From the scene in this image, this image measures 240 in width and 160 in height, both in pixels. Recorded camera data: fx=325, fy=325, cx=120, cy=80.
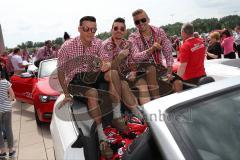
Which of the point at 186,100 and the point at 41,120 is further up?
the point at 186,100

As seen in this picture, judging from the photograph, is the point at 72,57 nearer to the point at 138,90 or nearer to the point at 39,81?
the point at 138,90

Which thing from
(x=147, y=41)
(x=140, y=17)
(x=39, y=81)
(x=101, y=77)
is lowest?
(x=39, y=81)

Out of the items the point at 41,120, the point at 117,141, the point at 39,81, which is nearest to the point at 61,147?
the point at 117,141

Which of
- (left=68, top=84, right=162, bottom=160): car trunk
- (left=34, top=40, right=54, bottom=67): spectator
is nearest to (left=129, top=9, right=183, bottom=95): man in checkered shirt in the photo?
(left=68, top=84, right=162, bottom=160): car trunk

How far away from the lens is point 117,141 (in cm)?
284

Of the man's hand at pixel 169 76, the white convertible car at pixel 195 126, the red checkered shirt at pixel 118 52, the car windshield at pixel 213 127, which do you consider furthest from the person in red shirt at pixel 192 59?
the car windshield at pixel 213 127

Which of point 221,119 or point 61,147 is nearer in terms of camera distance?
point 221,119

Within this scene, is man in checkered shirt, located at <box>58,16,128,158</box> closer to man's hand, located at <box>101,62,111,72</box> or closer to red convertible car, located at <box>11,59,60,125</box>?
man's hand, located at <box>101,62,111,72</box>

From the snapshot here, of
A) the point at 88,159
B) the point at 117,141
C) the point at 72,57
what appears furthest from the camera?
the point at 72,57

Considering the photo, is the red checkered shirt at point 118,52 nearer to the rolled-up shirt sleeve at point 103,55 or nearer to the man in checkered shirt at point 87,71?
the rolled-up shirt sleeve at point 103,55

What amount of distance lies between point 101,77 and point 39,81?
379 cm

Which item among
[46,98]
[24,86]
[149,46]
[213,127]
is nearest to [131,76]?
[149,46]

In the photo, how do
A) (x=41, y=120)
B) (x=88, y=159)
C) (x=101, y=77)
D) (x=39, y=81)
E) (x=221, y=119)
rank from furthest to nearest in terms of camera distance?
1. (x=39, y=81)
2. (x=41, y=120)
3. (x=101, y=77)
4. (x=88, y=159)
5. (x=221, y=119)

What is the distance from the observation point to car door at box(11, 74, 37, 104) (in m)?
7.72
